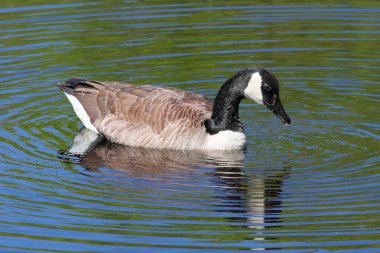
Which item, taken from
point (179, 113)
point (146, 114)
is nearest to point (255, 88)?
point (179, 113)

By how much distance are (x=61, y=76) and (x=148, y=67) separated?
1.86m

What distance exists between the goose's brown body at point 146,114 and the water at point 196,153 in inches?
11.9

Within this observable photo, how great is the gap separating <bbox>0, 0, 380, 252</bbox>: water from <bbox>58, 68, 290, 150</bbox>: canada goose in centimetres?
30

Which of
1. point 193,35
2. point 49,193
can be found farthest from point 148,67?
point 49,193

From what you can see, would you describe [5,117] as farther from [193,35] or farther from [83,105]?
[193,35]

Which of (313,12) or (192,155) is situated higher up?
(313,12)

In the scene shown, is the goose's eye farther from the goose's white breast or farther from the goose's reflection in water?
the goose's reflection in water

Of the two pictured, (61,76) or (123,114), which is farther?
(61,76)

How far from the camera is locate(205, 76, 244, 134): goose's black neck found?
53.0ft

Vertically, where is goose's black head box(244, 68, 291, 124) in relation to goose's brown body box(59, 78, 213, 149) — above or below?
above

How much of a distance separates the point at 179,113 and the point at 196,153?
81cm

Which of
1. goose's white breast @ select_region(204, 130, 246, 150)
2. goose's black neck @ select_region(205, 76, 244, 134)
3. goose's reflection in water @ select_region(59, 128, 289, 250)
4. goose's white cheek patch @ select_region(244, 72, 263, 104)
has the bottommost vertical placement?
goose's reflection in water @ select_region(59, 128, 289, 250)

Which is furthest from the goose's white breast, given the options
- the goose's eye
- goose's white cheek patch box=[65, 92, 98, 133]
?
goose's white cheek patch box=[65, 92, 98, 133]

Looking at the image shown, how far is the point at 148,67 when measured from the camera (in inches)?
806
